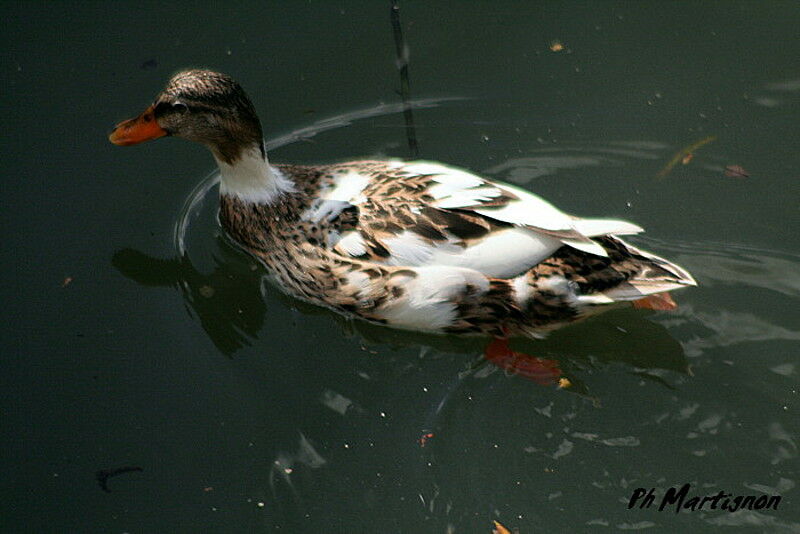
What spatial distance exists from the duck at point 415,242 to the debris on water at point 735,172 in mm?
843

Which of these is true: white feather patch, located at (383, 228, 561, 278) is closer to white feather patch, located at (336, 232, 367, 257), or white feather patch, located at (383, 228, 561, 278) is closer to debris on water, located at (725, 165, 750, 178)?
white feather patch, located at (336, 232, 367, 257)

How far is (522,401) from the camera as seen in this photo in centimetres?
396

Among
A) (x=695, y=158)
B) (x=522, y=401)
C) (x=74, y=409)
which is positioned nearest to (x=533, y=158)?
(x=695, y=158)

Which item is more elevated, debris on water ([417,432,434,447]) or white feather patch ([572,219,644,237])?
white feather patch ([572,219,644,237])

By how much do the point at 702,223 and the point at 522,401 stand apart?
1.33m

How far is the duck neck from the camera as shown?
172 inches

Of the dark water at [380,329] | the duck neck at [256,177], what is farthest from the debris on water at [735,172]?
the duck neck at [256,177]

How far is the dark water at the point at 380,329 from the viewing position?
378 centimetres

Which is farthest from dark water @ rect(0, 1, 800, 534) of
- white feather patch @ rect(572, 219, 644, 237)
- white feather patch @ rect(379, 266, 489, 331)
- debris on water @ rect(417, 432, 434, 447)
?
white feather patch @ rect(572, 219, 644, 237)

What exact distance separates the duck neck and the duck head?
0.05 ft

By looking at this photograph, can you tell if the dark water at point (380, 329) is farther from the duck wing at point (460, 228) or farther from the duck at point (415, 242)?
the duck wing at point (460, 228)

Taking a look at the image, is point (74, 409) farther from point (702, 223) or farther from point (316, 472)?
point (702, 223)

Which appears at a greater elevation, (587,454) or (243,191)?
(243,191)

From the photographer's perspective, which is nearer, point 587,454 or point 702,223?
point 587,454
